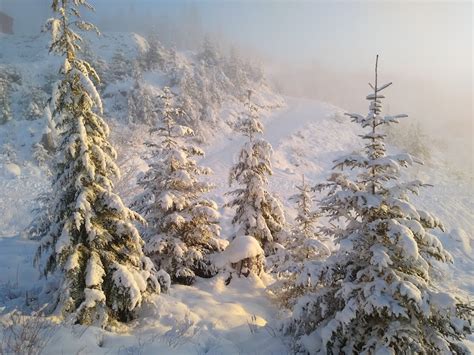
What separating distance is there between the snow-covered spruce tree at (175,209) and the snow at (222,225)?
3.43 ft

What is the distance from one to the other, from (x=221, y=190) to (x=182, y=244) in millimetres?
18639

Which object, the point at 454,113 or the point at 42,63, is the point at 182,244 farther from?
the point at 454,113

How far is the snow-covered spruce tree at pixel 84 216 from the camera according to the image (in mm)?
7883

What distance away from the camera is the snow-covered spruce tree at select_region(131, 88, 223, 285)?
12055 mm

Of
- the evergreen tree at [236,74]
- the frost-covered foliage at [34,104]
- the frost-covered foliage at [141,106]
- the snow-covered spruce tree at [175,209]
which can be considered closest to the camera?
the snow-covered spruce tree at [175,209]

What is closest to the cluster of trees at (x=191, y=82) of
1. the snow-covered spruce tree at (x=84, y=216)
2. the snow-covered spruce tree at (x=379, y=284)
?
the snow-covered spruce tree at (x=84, y=216)

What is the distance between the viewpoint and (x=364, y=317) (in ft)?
23.9

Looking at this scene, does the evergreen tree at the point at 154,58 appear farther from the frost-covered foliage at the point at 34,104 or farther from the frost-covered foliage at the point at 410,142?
the frost-covered foliage at the point at 410,142

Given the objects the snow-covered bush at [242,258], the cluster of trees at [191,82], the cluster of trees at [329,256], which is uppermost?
the cluster of trees at [191,82]

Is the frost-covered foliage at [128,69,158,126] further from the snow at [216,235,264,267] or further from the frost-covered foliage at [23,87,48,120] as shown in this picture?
the snow at [216,235,264,267]

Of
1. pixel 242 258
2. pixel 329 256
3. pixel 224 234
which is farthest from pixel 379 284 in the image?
pixel 224 234

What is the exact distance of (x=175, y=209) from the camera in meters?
12.6

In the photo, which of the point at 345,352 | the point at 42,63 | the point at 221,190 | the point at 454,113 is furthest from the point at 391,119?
the point at 454,113

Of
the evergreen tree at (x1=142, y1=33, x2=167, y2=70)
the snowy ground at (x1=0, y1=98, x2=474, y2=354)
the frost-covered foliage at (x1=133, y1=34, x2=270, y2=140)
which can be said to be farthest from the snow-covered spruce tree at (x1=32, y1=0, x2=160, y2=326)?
the evergreen tree at (x1=142, y1=33, x2=167, y2=70)
